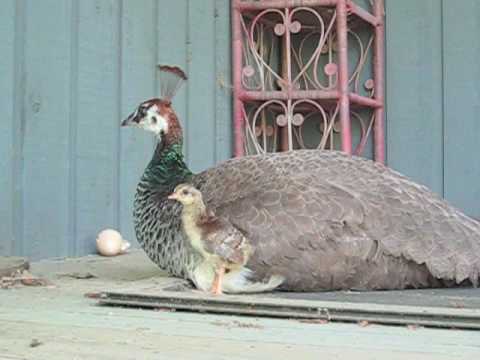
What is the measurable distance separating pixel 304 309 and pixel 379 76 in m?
2.79

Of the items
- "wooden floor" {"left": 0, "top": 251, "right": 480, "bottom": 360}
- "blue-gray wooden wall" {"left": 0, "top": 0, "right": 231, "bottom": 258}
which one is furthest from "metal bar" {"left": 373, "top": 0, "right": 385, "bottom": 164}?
"wooden floor" {"left": 0, "top": 251, "right": 480, "bottom": 360}

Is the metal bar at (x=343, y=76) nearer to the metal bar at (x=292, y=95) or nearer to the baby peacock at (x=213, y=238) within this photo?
the metal bar at (x=292, y=95)

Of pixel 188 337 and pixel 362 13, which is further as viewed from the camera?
pixel 362 13

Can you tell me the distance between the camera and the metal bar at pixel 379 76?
4149 millimetres

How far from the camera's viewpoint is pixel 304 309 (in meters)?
1.59

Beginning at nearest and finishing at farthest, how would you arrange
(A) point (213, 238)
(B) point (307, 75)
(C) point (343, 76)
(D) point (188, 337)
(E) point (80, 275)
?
1. (D) point (188, 337)
2. (A) point (213, 238)
3. (E) point (80, 275)
4. (C) point (343, 76)
5. (B) point (307, 75)

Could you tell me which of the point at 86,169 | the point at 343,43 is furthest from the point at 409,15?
the point at 86,169

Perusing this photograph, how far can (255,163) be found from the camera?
2.24 meters

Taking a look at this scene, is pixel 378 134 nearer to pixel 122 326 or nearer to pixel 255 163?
pixel 255 163

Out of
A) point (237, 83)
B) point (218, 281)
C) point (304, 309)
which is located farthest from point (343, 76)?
point (304, 309)

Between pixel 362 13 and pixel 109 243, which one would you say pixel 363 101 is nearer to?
pixel 362 13

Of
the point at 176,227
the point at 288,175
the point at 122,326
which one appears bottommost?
the point at 122,326

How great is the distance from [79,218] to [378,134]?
6.20ft

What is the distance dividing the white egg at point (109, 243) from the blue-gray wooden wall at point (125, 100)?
0.17 ft
